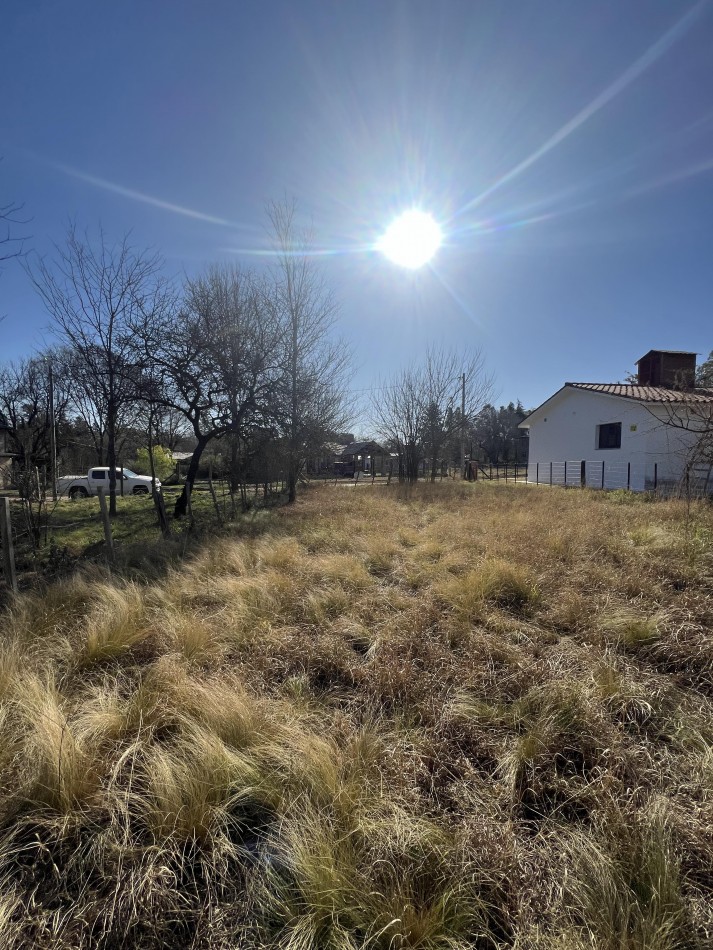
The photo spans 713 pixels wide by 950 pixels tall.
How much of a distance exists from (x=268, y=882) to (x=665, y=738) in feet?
6.98

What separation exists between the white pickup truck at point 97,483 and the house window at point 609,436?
2045 centimetres

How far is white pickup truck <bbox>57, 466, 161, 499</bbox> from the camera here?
688 inches

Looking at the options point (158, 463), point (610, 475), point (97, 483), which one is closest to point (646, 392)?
point (610, 475)

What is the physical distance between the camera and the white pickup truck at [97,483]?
1747 cm

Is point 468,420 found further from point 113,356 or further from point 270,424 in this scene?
point 113,356


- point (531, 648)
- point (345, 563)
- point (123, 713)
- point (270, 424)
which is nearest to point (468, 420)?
point (270, 424)

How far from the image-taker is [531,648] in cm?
316

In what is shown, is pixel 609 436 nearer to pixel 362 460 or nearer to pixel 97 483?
pixel 97 483

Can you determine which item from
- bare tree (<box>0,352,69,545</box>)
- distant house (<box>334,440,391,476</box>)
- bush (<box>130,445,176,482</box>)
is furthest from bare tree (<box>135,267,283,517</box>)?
distant house (<box>334,440,391,476</box>)

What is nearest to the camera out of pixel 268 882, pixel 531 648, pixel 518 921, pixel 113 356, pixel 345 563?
pixel 518 921

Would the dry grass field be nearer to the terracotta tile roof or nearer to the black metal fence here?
the black metal fence

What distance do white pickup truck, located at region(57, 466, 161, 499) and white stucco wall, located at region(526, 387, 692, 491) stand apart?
791 inches

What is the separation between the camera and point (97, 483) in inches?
715

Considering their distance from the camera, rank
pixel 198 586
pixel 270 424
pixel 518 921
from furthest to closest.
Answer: pixel 270 424 < pixel 198 586 < pixel 518 921
